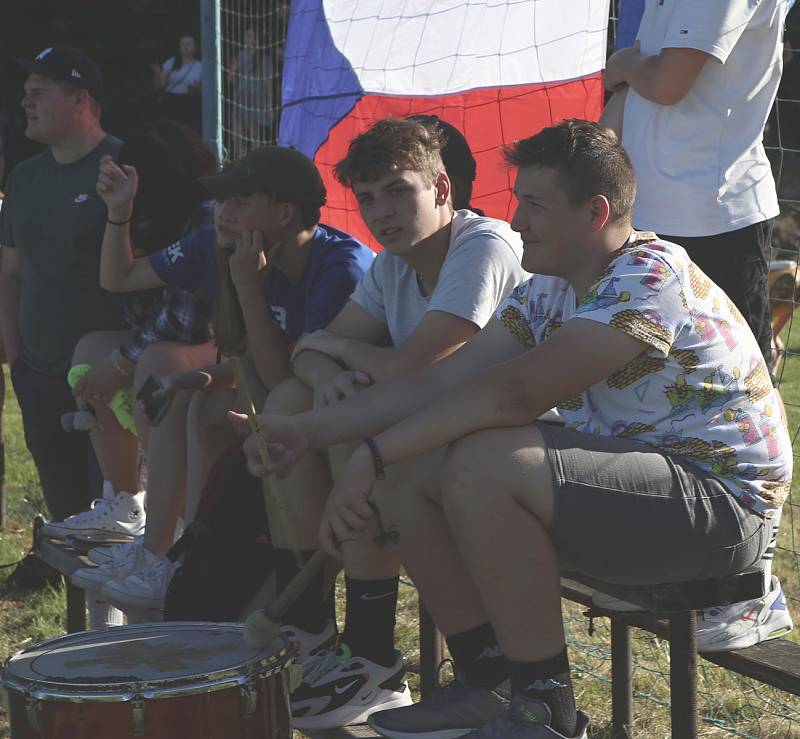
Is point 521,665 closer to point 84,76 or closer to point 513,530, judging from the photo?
point 513,530

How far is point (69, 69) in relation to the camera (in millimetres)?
4574

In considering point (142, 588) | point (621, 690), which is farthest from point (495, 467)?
point (142, 588)

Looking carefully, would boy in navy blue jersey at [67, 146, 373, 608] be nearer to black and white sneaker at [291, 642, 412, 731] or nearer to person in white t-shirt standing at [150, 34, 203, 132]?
black and white sneaker at [291, 642, 412, 731]

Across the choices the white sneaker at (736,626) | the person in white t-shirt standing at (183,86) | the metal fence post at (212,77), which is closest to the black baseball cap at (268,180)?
the white sneaker at (736,626)

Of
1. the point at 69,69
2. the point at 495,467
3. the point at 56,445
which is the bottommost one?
→ the point at 56,445

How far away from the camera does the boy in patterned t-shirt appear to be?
2.15m

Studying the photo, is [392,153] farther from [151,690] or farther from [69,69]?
[69,69]

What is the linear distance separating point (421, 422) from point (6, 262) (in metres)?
3.05

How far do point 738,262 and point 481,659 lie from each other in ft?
4.00

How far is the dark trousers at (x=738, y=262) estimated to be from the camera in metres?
3.02

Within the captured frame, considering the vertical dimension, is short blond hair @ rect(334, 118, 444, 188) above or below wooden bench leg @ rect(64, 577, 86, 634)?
above

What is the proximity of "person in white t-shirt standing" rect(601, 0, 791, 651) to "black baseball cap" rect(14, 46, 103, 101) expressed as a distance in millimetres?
2312

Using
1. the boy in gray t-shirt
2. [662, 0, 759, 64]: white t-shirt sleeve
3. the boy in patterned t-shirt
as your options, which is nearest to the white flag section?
[662, 0, 759, 64]: white t-shirt sleeve

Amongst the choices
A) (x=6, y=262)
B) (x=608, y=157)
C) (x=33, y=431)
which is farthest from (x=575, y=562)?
(x=6, y=262)
